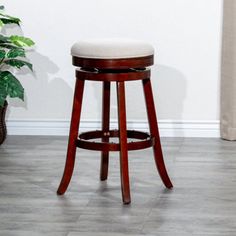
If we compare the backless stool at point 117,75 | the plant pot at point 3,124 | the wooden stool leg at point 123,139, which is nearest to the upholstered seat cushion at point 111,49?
the backless stool at point 117,75

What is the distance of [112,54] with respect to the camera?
2.77m

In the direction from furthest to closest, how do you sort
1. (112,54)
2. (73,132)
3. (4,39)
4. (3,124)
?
(3,124)
(4,39)
(73,132)
(112,54)

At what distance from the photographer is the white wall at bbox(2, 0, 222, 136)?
153 inches

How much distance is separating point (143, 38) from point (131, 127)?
19.1 inches

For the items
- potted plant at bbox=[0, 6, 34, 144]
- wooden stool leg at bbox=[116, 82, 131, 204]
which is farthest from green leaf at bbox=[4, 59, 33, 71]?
wooden stool leg at bbox=[116, 82, 131, 204]

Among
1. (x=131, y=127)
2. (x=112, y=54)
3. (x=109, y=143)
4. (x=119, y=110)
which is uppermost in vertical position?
(x=112, y=54)

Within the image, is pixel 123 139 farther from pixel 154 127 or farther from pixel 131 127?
pixel 131 127

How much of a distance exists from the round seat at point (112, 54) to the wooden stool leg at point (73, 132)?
0.39 ft

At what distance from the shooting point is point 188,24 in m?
3.88

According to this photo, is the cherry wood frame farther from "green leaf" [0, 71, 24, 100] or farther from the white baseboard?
the white baseboard

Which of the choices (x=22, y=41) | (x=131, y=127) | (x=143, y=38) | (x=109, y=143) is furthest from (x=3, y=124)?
(x=109, y=143)

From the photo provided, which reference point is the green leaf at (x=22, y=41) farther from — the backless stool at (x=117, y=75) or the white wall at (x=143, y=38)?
the backless stool at (x=117, y=75)

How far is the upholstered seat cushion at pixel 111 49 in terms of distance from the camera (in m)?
2.78

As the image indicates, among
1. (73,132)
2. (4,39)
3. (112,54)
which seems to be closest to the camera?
(112,54)
